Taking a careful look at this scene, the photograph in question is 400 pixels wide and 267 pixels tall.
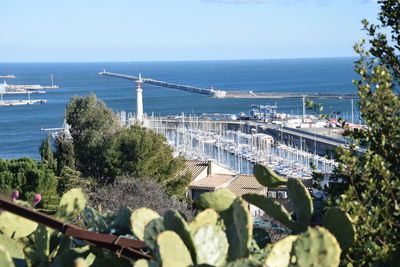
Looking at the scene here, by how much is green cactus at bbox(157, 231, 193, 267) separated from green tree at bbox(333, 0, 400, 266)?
2.33 ft

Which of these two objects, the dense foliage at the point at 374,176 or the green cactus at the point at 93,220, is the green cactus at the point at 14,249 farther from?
the dense foliage at the point at 374,176

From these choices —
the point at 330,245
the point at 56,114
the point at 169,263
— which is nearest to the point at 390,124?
the point at 330,245

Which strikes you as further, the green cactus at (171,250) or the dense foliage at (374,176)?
the dense foliage at (374,176)

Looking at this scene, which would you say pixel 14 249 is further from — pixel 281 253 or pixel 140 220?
pixel 281 253

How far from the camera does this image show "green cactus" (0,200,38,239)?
2.13 m

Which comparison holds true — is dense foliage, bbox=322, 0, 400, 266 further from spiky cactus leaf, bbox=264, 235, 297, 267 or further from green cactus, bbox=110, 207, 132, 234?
green cactus, bbox=110, 207, 132, 234

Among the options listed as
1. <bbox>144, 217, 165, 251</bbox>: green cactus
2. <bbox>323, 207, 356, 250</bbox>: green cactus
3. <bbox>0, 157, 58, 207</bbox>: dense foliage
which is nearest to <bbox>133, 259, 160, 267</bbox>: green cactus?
<bbox>144, 217, 165, 251</bbox>: green cactus

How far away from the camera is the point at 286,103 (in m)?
92.4

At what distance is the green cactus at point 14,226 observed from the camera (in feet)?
6.98

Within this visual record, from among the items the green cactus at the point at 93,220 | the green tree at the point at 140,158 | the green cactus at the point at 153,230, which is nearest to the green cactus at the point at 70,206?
the green cactus at the point at 93,220

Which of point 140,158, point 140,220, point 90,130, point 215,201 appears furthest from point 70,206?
point 90,130

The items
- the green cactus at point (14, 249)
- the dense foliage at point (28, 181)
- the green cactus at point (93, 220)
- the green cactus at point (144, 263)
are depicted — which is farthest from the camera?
the dense foliage at point (28, 181)

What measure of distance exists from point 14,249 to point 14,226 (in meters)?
0.14

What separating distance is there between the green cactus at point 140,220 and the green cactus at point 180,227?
23 cm
